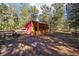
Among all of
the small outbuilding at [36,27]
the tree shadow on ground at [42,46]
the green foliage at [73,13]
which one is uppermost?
the green foliage at [73,13]

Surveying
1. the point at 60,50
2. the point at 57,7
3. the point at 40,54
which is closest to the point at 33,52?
the point at 40,54

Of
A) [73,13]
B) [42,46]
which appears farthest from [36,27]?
[73,13]

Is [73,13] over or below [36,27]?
over

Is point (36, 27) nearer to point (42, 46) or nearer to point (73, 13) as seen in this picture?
point (42, 46)

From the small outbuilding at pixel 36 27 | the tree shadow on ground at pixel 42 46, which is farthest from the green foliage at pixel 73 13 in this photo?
the small outbuilding at pixel 36 27

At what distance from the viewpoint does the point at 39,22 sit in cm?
296

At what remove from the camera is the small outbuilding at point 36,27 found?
296 cm

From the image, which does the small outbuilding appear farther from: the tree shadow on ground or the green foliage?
the green foliage

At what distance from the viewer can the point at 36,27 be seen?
2973mm

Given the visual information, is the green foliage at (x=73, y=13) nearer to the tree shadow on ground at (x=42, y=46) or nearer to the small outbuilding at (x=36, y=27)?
the tree shadow on ground at (x=42, y=46)

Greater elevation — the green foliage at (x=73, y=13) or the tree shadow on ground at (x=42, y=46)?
the green foliage at (x=73, y=13)

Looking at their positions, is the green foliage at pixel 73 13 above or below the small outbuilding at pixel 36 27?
above

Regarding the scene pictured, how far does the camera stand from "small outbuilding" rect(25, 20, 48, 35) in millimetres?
2955

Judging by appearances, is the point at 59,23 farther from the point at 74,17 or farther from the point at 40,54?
the point at 40,54
